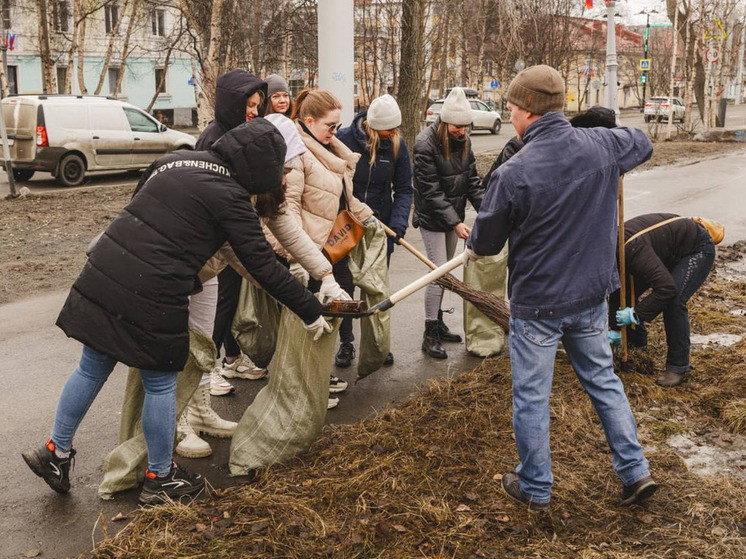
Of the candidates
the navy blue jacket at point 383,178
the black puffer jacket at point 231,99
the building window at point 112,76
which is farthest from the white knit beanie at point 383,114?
the building window at point 112,76

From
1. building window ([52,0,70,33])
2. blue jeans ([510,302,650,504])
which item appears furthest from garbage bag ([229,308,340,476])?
building window ([52,0,70,33])

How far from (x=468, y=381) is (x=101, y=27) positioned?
4035cm

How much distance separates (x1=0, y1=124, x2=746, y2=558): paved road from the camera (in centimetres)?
334

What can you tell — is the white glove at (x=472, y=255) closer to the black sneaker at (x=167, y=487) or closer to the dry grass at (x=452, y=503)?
the dry grass at (x=452, y=503)

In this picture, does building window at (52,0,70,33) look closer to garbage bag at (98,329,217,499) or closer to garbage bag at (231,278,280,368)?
garbage bag at (231,278,280,368)

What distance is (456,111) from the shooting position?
Result: 17.4ft

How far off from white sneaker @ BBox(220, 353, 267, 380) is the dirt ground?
309 centimetres

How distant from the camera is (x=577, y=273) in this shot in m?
3.15

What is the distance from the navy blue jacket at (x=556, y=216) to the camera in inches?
121

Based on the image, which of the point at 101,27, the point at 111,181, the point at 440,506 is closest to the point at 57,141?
the point at 111,181

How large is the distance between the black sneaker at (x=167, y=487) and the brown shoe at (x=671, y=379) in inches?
110

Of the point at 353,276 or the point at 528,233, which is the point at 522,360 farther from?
the point at 353,276

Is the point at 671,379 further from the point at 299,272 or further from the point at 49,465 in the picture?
the point at 49,465

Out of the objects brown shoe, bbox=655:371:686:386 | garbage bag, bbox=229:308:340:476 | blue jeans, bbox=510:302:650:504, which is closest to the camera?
blue jeans, bbox=510:302:650:504
